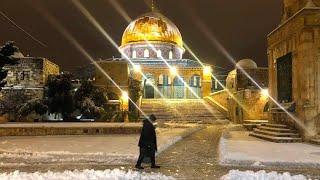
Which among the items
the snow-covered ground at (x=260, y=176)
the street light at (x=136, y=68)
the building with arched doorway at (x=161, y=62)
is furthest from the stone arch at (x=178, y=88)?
the snow-covered ground at (x=260, y=176)

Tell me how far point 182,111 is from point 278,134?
74.1 ft

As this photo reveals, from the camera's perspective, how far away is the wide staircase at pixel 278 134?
634 inches

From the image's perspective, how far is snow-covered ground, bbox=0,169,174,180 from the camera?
8867mm

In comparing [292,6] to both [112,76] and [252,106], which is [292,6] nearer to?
[252,106]

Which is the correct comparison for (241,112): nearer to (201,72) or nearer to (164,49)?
(201,72)

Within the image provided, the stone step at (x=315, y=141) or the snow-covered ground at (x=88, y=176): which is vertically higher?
the stone step at (x=315, y=141)

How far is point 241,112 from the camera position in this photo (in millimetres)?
36438

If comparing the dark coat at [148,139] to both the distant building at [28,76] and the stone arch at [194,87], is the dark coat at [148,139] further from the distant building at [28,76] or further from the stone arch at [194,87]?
the stone arch at [194,87]

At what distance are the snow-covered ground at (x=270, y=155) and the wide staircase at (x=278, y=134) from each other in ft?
3.43

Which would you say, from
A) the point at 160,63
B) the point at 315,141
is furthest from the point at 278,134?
the point at 160,63

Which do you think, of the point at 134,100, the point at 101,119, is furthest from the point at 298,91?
the point at 134,100

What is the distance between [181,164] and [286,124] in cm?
826

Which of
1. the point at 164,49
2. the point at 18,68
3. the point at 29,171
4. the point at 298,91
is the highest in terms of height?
the point at 164,49

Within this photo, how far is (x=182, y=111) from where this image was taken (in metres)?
39.2
